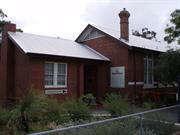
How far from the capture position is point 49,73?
57.4 feet

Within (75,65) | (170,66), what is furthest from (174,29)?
(75,65)

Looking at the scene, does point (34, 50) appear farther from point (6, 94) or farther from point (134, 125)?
point (134, 125)

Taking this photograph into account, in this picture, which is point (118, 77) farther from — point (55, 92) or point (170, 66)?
point (55, 92)

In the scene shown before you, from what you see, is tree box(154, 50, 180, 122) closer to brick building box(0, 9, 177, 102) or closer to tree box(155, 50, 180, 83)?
tree box(155, 50, 180, 83)

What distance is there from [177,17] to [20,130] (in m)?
13.1

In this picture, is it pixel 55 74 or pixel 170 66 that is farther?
pixel 55 74

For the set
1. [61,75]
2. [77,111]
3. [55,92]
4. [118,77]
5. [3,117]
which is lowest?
[3,117]

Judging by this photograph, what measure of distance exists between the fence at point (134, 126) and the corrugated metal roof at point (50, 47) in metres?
9.99

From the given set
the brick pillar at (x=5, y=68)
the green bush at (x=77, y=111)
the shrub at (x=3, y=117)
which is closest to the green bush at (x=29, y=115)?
the shrub at (x=3, y=117)

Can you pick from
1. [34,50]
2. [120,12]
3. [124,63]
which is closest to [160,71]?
[124,63]

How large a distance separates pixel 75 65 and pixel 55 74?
1821 millimetres

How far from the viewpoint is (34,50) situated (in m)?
16.6

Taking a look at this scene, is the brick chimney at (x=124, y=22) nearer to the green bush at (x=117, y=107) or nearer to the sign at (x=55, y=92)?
the sign at (x=55, y=92)

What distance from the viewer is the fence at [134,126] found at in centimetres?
506
